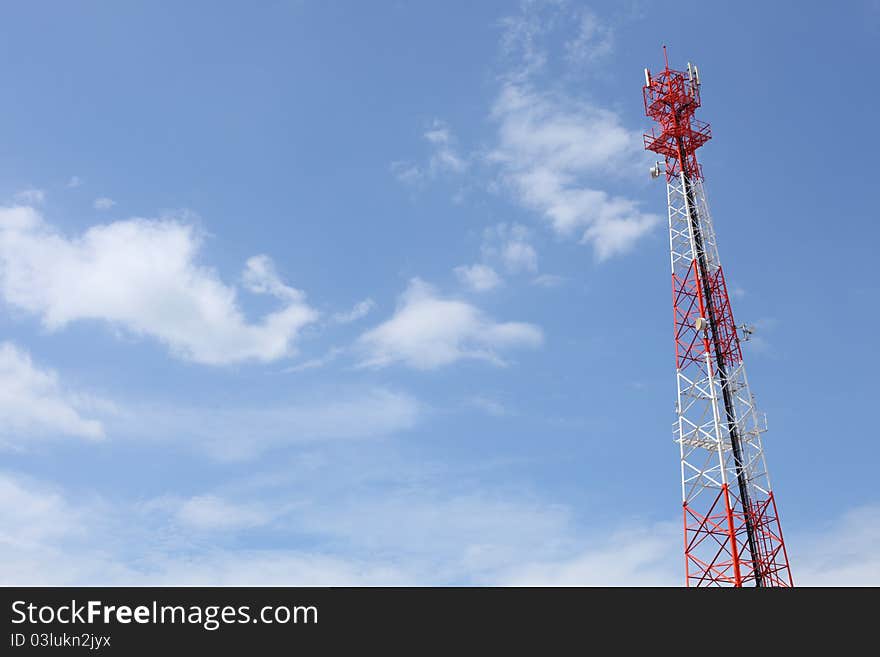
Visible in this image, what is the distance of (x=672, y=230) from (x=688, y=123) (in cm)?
839
